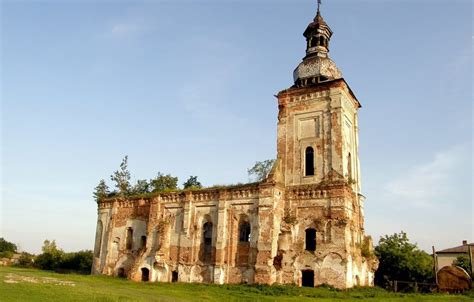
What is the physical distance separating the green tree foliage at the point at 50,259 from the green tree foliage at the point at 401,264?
3063 centimetres

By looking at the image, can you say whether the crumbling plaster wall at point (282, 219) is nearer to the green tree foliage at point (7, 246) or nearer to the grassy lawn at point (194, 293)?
the grassy lawn at point (194, 293)

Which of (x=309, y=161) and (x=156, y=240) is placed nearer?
(x=309, y=161)

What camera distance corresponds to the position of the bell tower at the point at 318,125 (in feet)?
85.5

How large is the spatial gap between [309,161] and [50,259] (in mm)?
30548

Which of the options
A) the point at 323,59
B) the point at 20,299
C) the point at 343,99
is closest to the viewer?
the point at 20,299

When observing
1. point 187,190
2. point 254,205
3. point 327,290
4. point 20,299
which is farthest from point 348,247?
point 20,299

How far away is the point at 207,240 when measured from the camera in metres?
27.1

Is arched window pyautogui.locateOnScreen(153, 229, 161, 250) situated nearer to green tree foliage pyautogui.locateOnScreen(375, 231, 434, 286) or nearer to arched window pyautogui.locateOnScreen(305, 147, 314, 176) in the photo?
arched window pyautogui.locateOnScreen(305, 147, 314, 176)

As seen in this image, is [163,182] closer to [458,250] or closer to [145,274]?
[145,274]

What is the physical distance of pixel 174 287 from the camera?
23719mm

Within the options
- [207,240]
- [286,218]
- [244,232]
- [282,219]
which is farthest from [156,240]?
[286,218]

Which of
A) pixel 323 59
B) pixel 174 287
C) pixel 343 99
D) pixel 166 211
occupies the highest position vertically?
pixel 323 59

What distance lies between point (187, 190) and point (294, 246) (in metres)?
8.14

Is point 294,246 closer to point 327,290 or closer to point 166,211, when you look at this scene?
point 327,290
